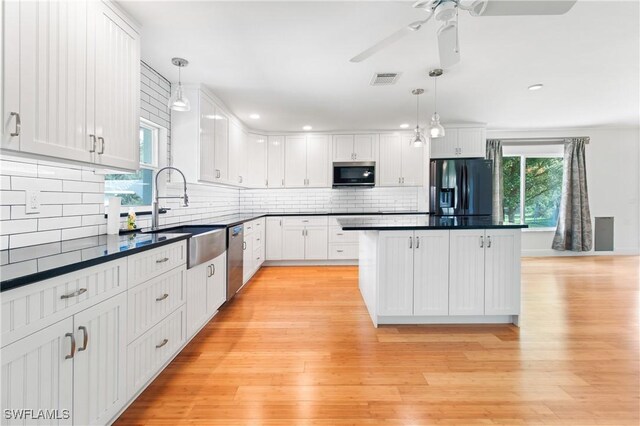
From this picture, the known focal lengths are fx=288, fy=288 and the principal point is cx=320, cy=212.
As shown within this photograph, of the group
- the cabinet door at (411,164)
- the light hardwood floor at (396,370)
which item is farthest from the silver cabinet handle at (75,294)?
the cabinet door at (411,164)

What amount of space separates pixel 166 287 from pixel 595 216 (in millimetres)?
7530

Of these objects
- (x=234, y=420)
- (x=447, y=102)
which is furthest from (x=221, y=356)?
(x=447, y=102)

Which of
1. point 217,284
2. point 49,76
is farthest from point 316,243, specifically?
point 49,76

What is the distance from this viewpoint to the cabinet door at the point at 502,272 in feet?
8.43

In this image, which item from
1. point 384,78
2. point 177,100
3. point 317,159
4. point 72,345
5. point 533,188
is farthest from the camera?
point 533,188

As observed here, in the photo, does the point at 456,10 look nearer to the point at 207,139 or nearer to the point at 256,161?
the point at 207,139

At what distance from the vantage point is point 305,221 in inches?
201

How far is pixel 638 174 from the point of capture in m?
5.70

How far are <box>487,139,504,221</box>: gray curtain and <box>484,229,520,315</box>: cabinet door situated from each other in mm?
3163

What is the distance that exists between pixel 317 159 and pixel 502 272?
3.57 meters

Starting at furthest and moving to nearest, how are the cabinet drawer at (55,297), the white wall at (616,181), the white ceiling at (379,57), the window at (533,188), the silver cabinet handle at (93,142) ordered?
the window at (533,188) < the white wall at (616,181) < the white ceiling at (379,57) < the silver cabinet handle at (93,142) < the cabinet drawer at (55,297)

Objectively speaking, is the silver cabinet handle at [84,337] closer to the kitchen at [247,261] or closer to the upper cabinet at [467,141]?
the kitchen at [247,261]

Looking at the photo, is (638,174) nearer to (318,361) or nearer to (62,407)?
(318,361)

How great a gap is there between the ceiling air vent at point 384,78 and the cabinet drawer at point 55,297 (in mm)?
2823
